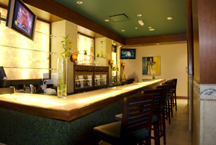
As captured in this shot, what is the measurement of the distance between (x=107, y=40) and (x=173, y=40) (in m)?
3.14

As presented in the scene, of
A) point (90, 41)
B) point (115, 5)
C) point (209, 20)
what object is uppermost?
point (115, 5)

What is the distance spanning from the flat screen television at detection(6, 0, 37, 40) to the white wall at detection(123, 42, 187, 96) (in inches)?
274

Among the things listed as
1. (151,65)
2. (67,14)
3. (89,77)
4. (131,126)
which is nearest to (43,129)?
(131,126)

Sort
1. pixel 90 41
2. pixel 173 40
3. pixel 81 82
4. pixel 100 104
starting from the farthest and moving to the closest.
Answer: pixel 173 40 < pixel 90 41 < pixel 81 82 < pixel 100 104

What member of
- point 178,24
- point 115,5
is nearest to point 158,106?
point 115,5

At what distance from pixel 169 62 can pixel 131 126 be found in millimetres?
7847

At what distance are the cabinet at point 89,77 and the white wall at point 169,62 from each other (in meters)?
3.18

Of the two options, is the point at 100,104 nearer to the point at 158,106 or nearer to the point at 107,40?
the point at 158,106

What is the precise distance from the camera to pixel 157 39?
25.5ft

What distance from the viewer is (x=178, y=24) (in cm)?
596

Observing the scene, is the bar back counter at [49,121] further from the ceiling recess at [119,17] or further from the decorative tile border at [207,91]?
the ceiling recess at [119,17]

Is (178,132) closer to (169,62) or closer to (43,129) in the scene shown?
(43,129)

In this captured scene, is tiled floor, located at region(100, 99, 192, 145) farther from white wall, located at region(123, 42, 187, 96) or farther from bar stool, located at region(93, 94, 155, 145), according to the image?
white wall, located at region(123, 42, 187, 96)

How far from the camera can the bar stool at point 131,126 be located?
1.38 metres
